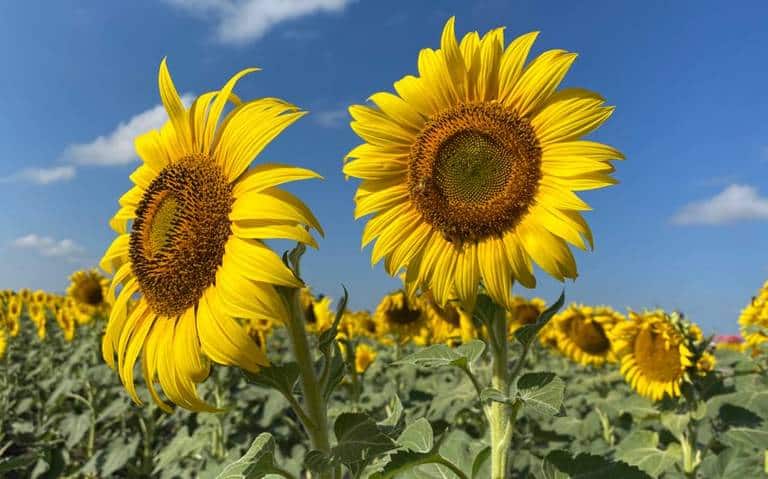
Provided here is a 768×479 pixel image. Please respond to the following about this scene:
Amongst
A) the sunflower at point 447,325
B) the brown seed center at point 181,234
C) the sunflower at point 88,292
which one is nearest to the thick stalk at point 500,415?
the brown seed center at point 181,234

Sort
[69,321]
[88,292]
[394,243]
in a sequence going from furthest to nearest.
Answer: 1. [69,321]
2. [88,292]
3. [394,243]

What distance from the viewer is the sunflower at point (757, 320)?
293 inches

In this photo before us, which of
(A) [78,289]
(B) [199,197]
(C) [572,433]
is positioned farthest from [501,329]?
(A) [78,289]

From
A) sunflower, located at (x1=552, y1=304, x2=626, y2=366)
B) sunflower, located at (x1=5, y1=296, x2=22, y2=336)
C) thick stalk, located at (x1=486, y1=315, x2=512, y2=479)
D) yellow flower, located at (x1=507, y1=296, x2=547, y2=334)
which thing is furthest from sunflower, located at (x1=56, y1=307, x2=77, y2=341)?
thick stalk, located at (x1=486, y1=315, x2=512, y2=479)

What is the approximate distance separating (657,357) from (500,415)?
338cm

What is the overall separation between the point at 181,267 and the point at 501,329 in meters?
1.23

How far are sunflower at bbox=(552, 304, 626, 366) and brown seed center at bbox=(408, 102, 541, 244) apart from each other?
5500 mm

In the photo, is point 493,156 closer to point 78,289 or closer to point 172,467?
point 172,467

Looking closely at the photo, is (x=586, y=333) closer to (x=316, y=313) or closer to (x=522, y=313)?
(x=522, y=313)

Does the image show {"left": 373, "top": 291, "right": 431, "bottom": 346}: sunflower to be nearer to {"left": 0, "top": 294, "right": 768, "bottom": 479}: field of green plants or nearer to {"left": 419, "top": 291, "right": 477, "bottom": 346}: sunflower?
{"left": 419, "top": 291, "right": 477, "bottom": 346}: sunflower

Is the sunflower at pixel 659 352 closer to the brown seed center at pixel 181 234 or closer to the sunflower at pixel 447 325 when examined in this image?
the sunflower at pixel 447 325

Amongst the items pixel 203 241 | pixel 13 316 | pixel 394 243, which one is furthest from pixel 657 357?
pixel 13 316

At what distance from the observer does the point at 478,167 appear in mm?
3031

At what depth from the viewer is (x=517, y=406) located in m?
2.32
